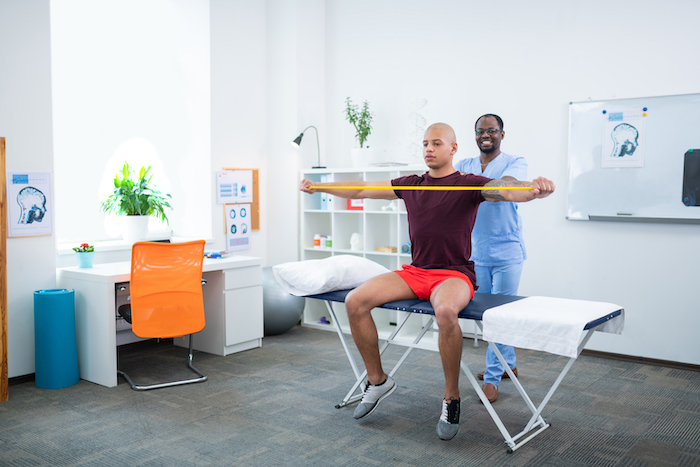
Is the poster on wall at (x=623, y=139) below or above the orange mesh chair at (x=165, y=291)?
above

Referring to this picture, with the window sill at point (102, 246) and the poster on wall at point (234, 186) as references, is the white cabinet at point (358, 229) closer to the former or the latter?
the poster on wall at point (234, 186)

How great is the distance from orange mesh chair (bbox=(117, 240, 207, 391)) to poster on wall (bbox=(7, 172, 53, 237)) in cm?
72

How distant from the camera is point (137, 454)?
2473mm

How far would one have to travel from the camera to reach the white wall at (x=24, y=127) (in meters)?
3.39

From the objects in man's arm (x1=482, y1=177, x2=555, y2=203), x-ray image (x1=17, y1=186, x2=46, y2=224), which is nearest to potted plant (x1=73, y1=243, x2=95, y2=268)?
x-ray image (x1=17, y1=186, x2=46, y2=224)

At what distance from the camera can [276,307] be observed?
452 centimetres

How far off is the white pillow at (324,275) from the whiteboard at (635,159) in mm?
1826

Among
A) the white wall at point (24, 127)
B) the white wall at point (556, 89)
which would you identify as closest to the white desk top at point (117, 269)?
the white wall at point (24, 127)

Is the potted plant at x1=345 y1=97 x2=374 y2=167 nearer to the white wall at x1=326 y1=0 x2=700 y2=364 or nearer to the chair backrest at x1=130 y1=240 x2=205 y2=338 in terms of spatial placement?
the white wall at x1=326 y1=0 x2=700 y2=364

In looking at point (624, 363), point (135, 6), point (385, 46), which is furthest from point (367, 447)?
point (135, 6)

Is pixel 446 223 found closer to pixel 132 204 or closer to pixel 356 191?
pixel 356 191

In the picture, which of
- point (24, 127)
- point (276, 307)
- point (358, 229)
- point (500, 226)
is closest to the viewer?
point (500, 226)

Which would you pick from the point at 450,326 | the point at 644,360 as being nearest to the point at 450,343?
the point at 450,326

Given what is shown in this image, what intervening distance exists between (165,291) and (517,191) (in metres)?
Result: 2.03
